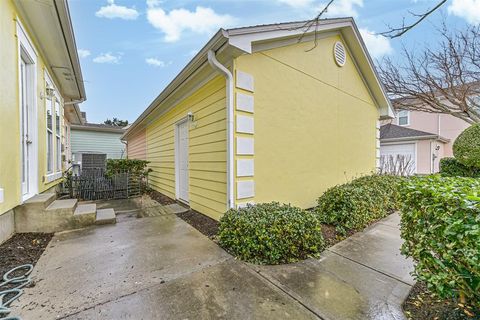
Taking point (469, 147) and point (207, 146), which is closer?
point (207, 146)

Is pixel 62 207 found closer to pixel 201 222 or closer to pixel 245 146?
pixel 201 222

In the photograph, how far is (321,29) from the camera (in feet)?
16.8

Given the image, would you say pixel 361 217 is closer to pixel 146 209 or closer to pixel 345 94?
pixel 345 94

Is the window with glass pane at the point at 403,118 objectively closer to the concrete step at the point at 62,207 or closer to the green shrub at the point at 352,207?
the green shrub at the point at 352,207

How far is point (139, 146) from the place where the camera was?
11.5m

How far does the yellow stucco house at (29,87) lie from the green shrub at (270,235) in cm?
295

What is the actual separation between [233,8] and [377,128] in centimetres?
601

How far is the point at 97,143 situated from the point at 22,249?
14.2 metres

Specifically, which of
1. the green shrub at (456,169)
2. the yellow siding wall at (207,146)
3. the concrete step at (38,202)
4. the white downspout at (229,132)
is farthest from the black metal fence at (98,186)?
the green shrub at (456,169)

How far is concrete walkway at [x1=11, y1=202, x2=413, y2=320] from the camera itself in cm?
192

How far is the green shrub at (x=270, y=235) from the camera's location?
9.46ft

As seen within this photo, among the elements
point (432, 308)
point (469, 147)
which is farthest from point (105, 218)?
point (469, 147)

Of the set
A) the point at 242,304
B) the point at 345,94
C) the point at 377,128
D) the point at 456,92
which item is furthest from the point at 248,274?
the point at 456,92

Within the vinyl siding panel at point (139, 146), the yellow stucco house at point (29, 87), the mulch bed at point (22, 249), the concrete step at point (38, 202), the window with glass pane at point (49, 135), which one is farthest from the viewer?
the vinyl siding panel at point (139, 146)
